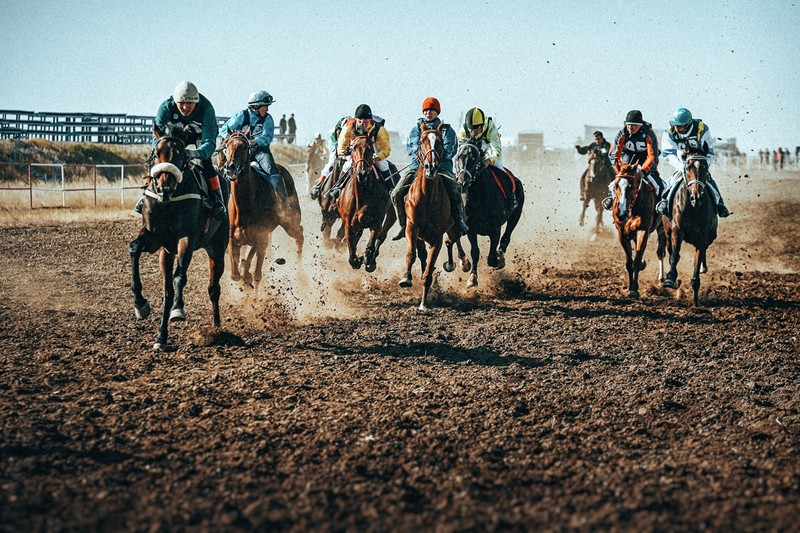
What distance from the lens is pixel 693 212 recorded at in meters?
12.4

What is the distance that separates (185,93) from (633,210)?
23.5 feet

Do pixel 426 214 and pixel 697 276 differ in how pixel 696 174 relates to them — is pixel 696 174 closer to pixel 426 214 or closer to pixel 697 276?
pixel 697 276

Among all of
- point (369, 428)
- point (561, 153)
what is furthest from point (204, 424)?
point (561, 153)

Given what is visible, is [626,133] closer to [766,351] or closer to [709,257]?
[766,351]

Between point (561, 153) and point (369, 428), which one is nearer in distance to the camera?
point (369, 428)

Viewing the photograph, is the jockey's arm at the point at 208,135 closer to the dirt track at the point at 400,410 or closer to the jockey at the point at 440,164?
the dirt track at the point at 400,410

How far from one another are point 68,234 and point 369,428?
1571cm

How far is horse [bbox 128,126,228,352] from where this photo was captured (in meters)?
8.70

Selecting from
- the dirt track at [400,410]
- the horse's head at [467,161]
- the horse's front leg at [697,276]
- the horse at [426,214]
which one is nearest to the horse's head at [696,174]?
the horse's front leg at [697,276]

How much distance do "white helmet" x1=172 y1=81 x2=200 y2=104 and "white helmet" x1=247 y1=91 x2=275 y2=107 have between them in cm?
307

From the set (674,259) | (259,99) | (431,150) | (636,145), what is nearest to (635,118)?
(636,145)

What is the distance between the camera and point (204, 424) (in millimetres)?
6516

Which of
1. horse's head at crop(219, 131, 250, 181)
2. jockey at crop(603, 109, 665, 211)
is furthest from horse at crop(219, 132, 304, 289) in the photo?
jockey at crop(603, 109, 665, 211)

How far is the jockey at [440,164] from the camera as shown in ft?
38.3
